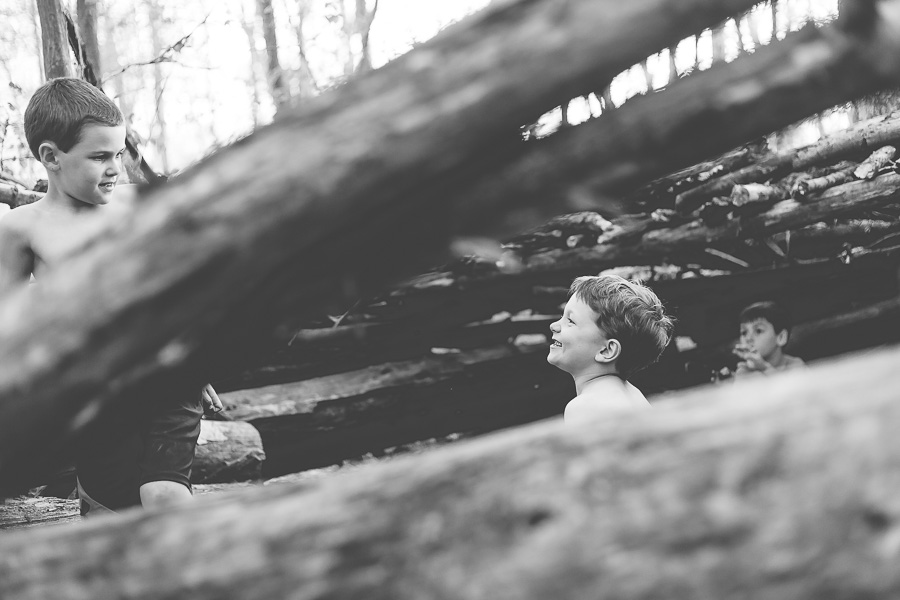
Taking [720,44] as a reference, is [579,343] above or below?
below

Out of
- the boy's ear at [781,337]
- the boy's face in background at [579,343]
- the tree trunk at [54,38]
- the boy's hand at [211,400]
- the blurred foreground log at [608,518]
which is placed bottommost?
the blurred foreground log at [608,518]

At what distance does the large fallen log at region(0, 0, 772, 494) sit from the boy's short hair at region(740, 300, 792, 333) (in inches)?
177

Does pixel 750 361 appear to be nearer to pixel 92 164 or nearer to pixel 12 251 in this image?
pixel 92 164

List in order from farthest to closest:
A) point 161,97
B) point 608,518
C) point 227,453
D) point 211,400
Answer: point 161,97 → point 227,453 → point 211,400 → point 608,518

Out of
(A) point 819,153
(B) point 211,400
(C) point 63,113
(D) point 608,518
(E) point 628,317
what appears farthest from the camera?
(A) point 819,153

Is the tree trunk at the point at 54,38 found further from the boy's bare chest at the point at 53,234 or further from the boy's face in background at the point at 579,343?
the boy's face in background at the point at 579,343

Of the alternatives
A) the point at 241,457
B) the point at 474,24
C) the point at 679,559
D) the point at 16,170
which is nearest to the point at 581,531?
the point at 679,559

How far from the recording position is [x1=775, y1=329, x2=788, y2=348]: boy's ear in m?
5.04

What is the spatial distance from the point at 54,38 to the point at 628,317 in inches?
157

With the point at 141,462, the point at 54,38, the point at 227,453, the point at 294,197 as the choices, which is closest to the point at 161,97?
the point at 54,38

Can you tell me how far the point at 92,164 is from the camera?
2.56 m

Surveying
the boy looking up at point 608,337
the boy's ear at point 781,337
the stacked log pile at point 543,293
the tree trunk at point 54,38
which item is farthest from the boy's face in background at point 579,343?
the tree trunk at point 54,38

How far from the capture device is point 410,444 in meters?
5.35

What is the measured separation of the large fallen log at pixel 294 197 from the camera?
0.83 metres
